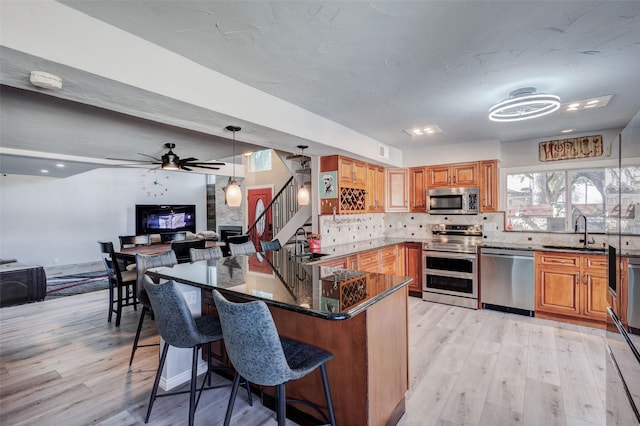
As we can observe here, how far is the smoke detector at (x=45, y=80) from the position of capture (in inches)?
66.5

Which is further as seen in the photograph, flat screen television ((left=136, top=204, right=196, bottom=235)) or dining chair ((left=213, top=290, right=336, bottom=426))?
flat screen television ((left=136, top=204, right=196, bottom=235))

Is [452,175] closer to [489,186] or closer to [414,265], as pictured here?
[489,186]

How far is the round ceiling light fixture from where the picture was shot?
2.66m

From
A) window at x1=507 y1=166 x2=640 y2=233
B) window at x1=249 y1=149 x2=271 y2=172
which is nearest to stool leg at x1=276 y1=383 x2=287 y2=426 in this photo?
window at x1=507 y1=166 x2=640 y2=233

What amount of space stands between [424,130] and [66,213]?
9.35 meters

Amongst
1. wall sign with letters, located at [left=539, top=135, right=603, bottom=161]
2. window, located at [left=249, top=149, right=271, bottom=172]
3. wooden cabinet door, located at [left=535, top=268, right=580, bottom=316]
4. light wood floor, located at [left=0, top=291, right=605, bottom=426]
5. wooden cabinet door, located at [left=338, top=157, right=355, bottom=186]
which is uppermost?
window, located at [left=249, top=149, right=271, bottom=172]

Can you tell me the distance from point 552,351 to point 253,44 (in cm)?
395

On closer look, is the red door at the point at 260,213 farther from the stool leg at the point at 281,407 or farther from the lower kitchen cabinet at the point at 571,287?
the stool leg at the point at 281,407

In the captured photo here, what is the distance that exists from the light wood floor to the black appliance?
636 mm

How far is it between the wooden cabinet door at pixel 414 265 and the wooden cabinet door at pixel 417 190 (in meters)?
0.71

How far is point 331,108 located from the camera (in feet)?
10.8

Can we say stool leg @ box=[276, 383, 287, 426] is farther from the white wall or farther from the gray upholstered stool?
the white wall

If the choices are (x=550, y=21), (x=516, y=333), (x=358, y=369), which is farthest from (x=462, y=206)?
(x=358, y=369)

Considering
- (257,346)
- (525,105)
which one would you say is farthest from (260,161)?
(257,346)
